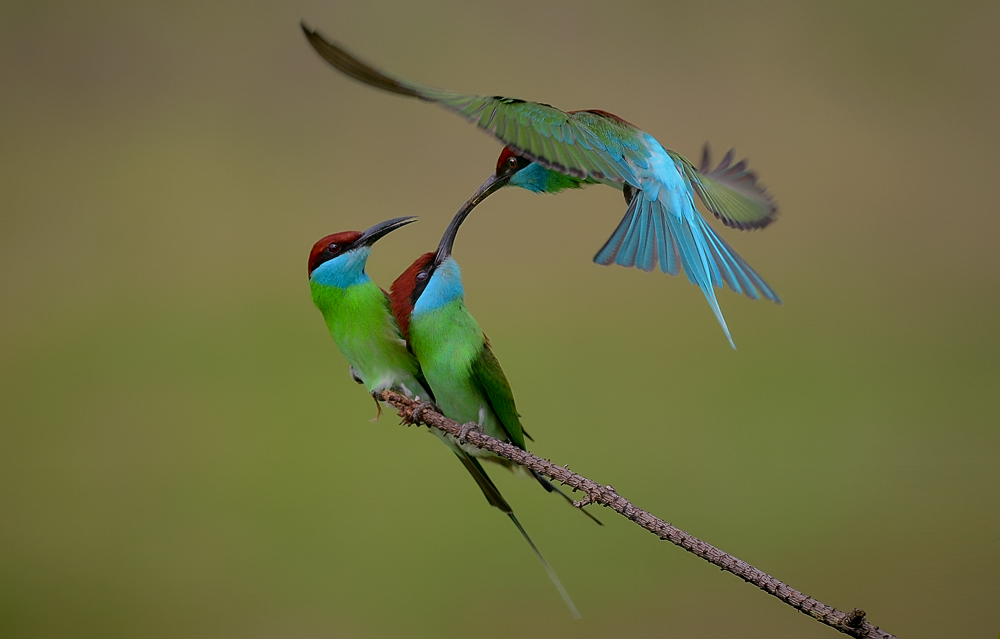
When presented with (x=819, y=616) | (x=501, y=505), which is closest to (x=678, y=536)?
(x=819, y=616)

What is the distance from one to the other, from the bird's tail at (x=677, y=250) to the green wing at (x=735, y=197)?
0.08 metres

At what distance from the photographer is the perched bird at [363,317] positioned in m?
0.86

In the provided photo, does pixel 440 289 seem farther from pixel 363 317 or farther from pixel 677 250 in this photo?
pixel 677 250

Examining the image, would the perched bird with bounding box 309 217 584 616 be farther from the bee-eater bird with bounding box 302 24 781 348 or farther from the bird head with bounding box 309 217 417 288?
the bee-eater bird with bounding box 302 24 781 348

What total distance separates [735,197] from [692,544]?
428 mm

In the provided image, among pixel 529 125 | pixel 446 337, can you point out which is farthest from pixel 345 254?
pixel 529 125

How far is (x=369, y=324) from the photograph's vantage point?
871mm

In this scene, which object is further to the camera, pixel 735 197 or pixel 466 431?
pixel 735 197

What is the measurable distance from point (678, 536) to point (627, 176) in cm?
30

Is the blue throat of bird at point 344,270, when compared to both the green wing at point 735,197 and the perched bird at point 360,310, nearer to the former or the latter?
the perched bird at point 360,310

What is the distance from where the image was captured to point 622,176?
720 mm

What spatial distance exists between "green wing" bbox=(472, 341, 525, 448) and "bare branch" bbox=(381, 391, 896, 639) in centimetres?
11

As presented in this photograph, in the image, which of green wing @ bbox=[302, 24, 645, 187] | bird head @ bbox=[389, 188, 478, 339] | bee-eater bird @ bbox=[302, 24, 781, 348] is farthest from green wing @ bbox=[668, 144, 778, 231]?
bird head @ bbox=[389, 188, 478, 339]

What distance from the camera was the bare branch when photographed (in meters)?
0.60
